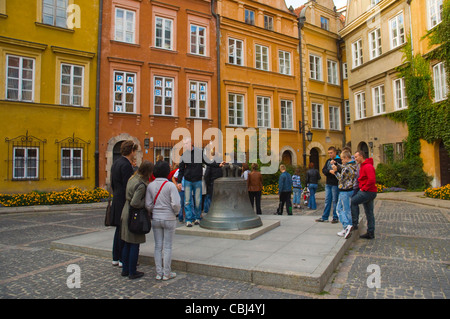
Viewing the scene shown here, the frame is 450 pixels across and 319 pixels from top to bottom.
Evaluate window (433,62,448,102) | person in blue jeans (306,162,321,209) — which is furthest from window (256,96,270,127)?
person in blue jeans (306,162,321,209)

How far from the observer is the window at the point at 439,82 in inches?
662

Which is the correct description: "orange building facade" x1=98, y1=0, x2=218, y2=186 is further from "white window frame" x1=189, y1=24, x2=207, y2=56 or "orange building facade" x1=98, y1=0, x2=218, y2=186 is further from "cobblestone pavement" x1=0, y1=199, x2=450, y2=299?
"cobblestone pavement" x1=0, y1=199, x2=450, y2=299

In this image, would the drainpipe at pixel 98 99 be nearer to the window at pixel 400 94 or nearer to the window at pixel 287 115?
the window at pixel 287 115

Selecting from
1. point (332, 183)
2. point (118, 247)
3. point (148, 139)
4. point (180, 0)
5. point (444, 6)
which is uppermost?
point (180, 0)

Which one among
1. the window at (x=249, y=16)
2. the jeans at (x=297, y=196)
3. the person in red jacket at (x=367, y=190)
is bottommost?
the jeans at (x=297, y=196)

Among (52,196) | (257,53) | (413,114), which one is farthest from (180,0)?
(413,114)

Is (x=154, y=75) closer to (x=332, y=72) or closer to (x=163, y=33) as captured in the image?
(x=163, y=33)

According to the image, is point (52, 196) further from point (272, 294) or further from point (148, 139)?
point (272, 294)

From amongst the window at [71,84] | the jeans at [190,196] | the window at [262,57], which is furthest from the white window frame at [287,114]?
the jeans at [190,196]

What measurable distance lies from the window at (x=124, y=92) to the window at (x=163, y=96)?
1.27 metres

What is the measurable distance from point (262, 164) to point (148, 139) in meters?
6.82

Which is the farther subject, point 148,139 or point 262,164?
point 262,164

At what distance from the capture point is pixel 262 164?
1942cm

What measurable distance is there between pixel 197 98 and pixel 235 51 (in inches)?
185
